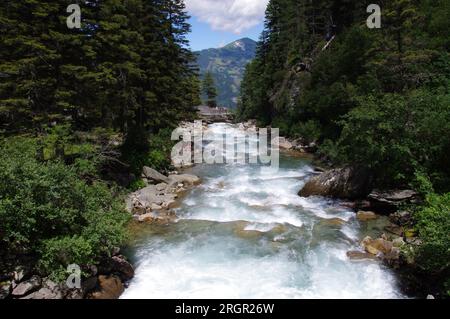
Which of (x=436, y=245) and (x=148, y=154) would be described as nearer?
(x=436, y=245)

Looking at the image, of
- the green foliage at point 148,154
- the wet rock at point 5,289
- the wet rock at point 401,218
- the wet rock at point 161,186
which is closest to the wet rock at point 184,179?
the wet rock at point 161,186

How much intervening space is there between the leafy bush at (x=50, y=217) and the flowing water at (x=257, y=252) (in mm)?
2022

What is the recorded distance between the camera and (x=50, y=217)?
27.4ft

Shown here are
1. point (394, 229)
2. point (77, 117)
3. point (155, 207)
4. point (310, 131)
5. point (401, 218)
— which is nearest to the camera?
point (394, 229)

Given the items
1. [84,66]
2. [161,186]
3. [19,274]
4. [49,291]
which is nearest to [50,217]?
[19,274]

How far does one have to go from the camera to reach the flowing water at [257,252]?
9.60 metres

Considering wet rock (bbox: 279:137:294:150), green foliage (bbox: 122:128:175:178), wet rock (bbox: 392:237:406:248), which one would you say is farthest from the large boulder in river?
wet rock (bbox: 279:137:294:150)

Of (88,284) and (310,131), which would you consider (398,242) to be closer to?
(88,284)

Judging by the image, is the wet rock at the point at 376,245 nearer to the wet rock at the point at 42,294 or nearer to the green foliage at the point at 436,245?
the green foliage at the point at 436,245

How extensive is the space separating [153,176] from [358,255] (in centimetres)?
1300

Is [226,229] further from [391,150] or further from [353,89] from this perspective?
[353,89]

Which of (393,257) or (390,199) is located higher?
(390,199)

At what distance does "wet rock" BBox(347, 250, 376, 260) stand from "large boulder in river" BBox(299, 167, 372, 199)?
5.46m
